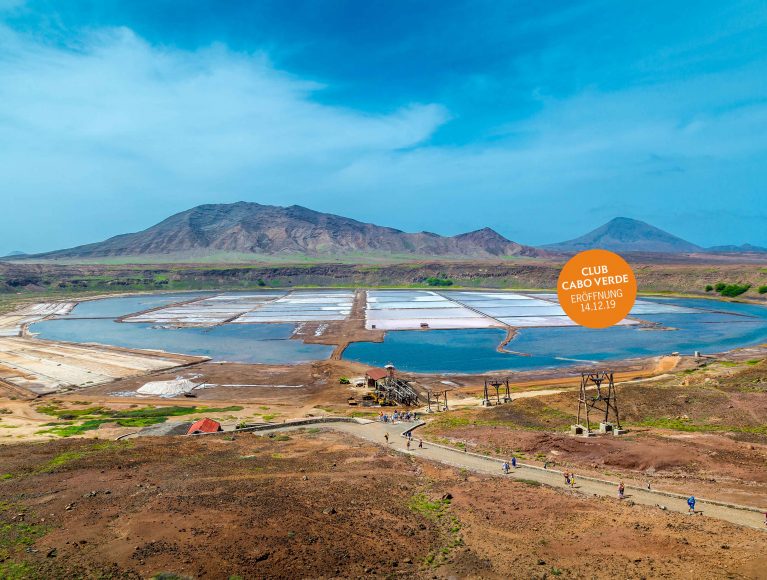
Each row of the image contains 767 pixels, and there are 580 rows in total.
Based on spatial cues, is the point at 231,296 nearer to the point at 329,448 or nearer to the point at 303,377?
the point at 303,377

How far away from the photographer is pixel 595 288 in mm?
16312

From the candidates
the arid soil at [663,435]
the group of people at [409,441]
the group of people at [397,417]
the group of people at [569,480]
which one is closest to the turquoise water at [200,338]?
the group of people at [397,417]

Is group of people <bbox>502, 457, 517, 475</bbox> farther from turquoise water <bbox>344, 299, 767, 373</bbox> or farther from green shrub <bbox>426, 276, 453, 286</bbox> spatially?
green shrub <bbox>426, 276, 453, 286</bbox>

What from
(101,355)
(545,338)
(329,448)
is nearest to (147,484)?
(329,448)

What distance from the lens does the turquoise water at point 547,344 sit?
59.4m

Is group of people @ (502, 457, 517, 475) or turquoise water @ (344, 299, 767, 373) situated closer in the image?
group of people @ (502, 457, 517, 475)

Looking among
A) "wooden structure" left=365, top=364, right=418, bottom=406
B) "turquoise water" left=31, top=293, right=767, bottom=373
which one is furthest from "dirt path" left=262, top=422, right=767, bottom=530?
"turquoise water" left=31, top=293, right=767, bottom=373

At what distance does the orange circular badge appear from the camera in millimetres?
15930

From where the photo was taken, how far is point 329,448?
28.8 meters

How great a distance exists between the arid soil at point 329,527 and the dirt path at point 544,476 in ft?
3.78

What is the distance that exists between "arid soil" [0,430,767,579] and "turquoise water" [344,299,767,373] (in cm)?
3438

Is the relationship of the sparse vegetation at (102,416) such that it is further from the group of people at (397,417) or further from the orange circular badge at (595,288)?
the orange circular badge at (595,288)

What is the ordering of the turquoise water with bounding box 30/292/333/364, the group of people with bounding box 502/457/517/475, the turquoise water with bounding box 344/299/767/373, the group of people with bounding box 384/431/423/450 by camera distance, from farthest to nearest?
the turquoise water with bounding box 30/292/333/364 → the turquoise water with bounding box 344/299/767/373 → the group of people with bounding box 384/431/423/450 → the group of people with bounding box 502/457/517/475

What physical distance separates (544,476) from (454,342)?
4860 centimetres
